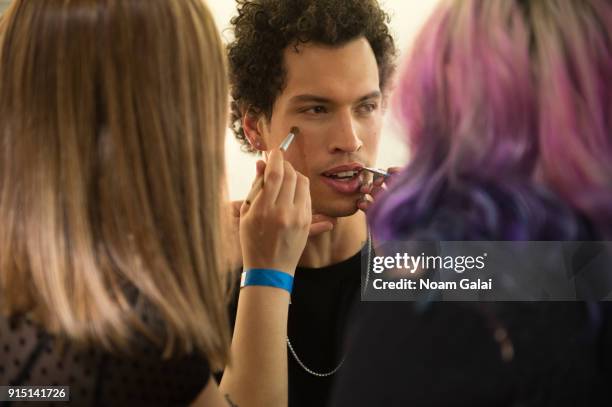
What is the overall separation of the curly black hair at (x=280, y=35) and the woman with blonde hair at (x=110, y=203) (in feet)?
2.19

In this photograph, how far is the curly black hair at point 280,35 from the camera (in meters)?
1.33

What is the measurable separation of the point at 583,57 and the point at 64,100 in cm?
47

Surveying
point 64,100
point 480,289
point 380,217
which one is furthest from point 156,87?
point 480,289

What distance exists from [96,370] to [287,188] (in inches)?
17.4

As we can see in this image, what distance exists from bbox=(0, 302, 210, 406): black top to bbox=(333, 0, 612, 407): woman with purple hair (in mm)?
150

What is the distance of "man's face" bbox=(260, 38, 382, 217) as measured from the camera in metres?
1.30

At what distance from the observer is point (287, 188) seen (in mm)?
986

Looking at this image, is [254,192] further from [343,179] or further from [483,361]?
[483,361]

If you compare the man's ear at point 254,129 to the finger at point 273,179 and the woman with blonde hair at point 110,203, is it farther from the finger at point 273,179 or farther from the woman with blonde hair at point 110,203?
the woman with blonde hair at point 110,203

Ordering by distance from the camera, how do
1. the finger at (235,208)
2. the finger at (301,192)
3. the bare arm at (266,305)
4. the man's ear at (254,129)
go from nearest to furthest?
1. the bare arm at (266,305)
2. the finger at (301,192)
3. the finger at (235,208)
4. the man's ear at (254,129)

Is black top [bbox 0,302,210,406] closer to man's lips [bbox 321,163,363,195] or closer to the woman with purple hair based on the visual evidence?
the woman with purple hair

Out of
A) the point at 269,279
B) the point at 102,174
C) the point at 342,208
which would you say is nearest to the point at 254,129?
the point at 342,208

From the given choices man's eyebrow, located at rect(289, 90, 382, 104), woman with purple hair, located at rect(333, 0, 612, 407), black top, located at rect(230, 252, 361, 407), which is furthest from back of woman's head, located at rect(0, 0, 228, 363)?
man's eyebrow, located at rect(289, 90, 382, 104)

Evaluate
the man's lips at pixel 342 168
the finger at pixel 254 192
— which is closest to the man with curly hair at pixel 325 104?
the man's lips at pixel 342 168
